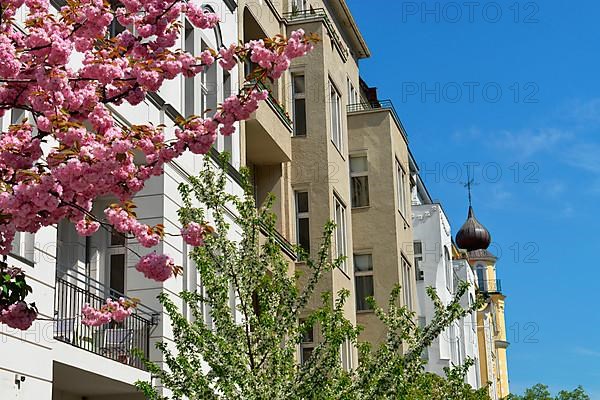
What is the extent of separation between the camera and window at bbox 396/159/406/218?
33794 mm

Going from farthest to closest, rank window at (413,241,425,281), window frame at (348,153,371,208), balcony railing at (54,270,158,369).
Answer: window at (413,241,425,281), window frame at (348,153,371,208), balcony railing at (54,270,158,369)

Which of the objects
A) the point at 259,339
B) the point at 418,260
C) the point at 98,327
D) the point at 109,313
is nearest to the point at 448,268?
the point at 418,260

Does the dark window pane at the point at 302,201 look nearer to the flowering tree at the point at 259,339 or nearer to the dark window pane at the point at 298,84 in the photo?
the dark window pane at the point at 298,84

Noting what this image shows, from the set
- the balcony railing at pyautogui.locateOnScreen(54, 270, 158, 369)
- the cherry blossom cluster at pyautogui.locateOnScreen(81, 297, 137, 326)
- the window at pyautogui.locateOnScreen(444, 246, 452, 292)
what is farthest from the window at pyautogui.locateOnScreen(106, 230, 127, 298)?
the window at pyautogui.locateOnScreen(444, 246, 452, 292)

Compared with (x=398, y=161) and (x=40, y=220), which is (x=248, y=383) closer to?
(x=40, y=220)

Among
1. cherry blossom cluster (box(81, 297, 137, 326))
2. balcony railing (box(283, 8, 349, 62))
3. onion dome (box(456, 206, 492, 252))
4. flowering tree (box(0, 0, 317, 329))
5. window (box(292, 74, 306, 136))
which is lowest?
cherry blossom cluster (box(81, 297, 137, 326))

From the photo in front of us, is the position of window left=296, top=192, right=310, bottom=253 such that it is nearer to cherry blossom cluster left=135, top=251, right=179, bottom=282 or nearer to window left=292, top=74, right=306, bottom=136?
window left=292, top=74, right=306, bottom=136

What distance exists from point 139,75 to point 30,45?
2.76ft

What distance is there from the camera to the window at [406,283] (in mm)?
33375

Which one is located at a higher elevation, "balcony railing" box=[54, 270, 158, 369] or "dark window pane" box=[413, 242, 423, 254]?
"dark window pane" box=[413, 242, 423, 254]

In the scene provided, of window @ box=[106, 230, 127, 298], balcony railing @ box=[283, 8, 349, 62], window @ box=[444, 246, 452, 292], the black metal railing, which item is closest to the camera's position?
window @ box=[106, 230, 127, 298]

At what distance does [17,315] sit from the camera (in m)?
8.06

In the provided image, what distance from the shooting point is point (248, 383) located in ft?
40.9

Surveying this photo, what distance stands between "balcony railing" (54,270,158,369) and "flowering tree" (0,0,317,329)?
24.2ft
